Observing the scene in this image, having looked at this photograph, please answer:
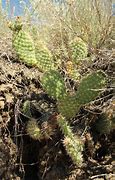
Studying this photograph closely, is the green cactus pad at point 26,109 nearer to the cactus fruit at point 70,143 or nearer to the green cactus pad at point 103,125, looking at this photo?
→ the cactus fruit at point 70,143

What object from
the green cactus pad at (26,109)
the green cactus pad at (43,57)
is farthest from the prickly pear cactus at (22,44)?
the green cactus pad at (26,109)

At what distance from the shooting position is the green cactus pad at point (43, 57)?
280 centimetres

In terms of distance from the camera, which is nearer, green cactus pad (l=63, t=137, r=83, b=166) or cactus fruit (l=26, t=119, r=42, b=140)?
green cactus pad (l=63, t=137, r=83, b=166)

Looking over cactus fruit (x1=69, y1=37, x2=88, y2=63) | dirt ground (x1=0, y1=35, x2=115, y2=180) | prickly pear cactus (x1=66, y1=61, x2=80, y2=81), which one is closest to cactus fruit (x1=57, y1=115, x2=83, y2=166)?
dirt ground (x1=0, y1=35, x2=115, y2=180)

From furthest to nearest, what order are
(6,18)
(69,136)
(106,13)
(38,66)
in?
(6,18)
(106,13)
(38,66)
(69,136)

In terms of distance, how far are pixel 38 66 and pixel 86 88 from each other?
2.05 ft

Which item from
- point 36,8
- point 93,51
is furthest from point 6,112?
point 36,8

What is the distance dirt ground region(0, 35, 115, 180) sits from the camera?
101 inches

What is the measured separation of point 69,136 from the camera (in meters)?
2.47

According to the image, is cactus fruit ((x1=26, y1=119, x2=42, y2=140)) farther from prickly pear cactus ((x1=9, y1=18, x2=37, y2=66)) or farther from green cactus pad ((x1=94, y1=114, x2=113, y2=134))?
prickly pear cactus ((x1=9, y1=18, x2=37, y2=66))

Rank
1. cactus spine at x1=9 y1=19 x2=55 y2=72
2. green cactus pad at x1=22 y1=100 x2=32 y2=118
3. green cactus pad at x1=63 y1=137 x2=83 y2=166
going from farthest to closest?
cactus spine at x1=9 y1=19 x2=55 y2=72, green cactus pad at x1=22 y1=100 x2=32 y2=118, green cactus pad at x1=63 y1=137 x2=83 y2=166

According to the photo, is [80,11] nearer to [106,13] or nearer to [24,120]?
[106,13]

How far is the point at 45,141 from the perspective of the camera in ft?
8.76

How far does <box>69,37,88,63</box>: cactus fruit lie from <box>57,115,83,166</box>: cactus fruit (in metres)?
0.58
